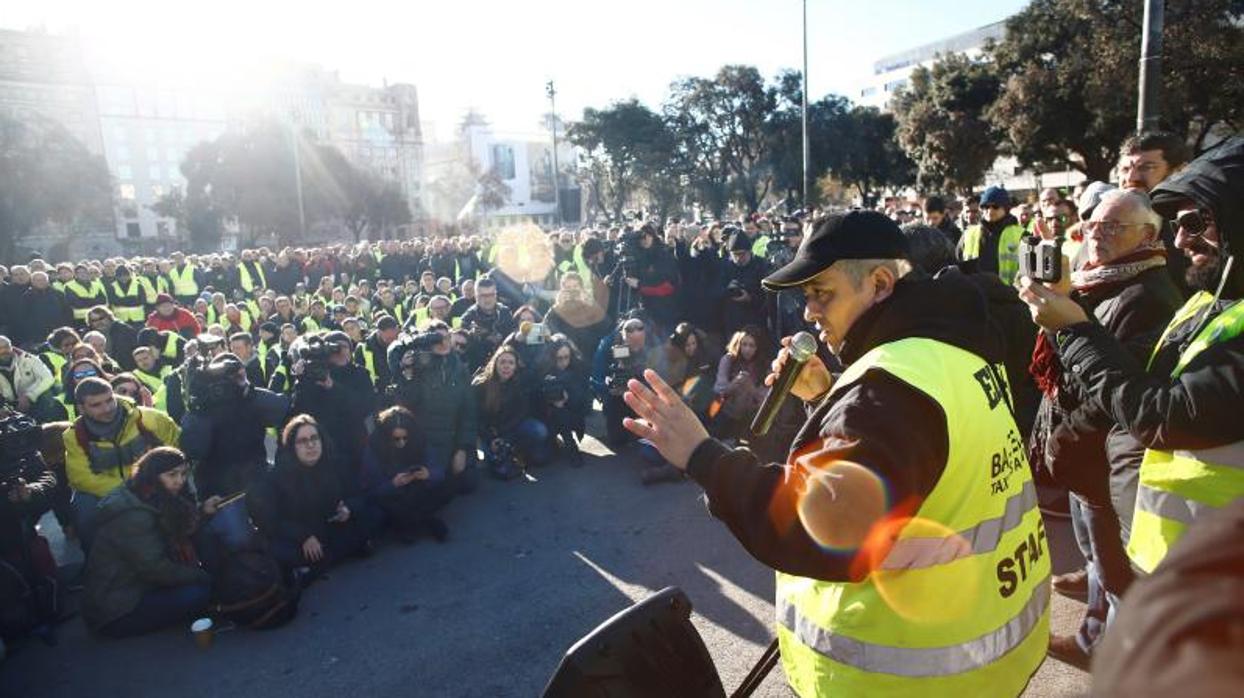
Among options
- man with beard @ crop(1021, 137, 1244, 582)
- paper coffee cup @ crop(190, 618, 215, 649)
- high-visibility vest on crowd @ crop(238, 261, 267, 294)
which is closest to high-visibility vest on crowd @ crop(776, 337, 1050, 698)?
man with beard @ crop(1021, 137, 1244, 582)

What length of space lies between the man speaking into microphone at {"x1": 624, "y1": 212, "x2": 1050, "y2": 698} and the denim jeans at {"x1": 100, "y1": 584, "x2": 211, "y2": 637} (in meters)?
3.75

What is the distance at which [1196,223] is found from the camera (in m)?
2.11

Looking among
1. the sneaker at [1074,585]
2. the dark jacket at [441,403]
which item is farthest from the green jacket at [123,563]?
the sneaker at [1074,585]

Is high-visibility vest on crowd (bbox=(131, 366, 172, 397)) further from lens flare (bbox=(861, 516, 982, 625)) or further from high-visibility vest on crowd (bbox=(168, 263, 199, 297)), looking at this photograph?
high-visibility vest on crowd (bbox=(168, 263, 199, 297))

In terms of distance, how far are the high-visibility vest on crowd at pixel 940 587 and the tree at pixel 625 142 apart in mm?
39318

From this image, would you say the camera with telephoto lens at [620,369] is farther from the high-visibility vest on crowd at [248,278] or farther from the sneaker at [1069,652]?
the high-visibility vest on crowd at [248,278]

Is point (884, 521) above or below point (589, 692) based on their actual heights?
above

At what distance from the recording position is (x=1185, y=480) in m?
1.95

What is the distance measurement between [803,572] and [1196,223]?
156 centimetres

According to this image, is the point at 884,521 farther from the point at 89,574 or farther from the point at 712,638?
the point at 89,574

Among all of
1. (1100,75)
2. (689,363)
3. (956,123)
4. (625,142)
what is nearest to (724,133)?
(625,142)

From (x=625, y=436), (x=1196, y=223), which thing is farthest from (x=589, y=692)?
(x=625, y=436)

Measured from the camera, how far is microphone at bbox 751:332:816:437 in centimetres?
182

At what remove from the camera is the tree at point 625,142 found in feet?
131
